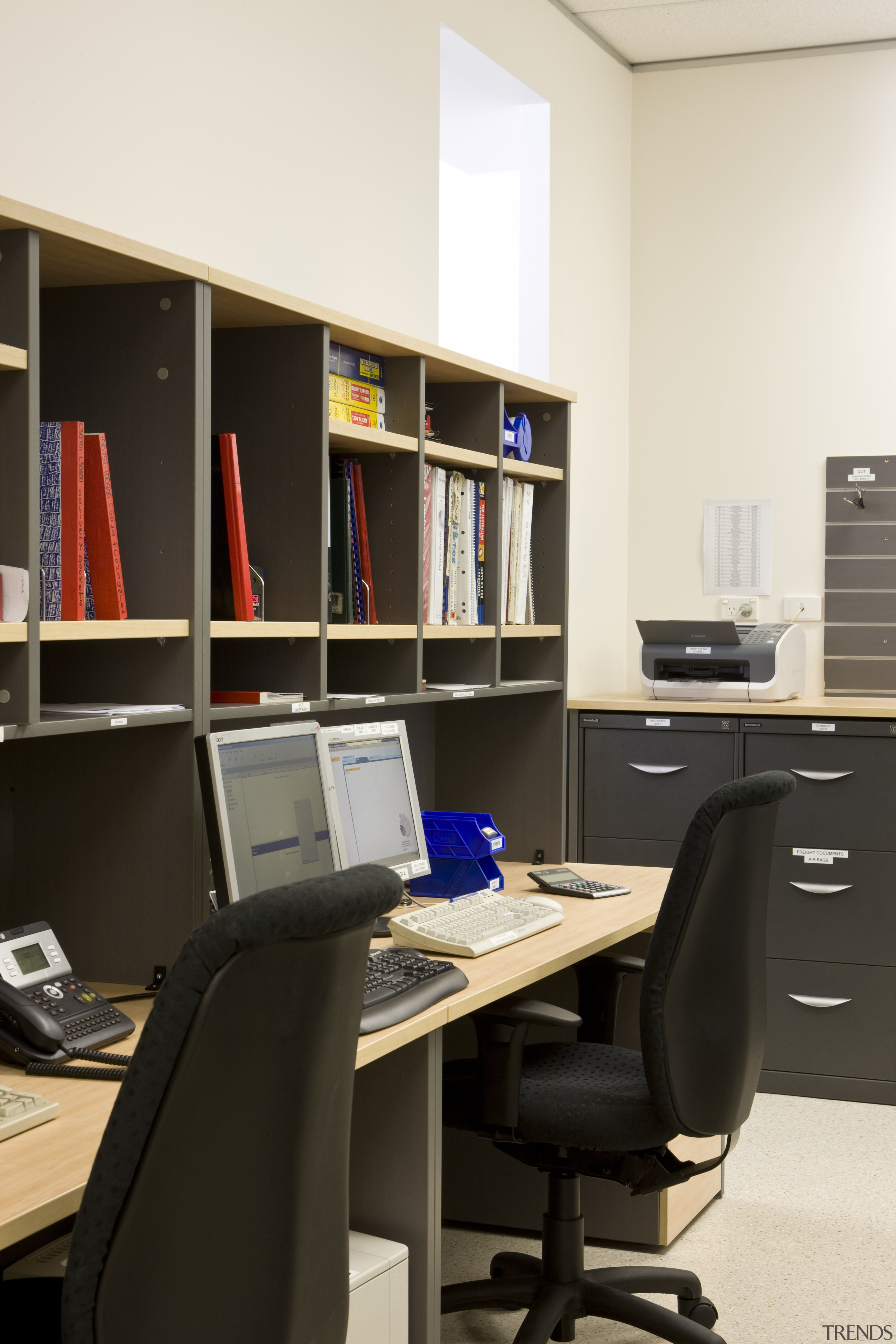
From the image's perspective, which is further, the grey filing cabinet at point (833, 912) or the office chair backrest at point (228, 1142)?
the grey filing cabinet at point (833, 912)

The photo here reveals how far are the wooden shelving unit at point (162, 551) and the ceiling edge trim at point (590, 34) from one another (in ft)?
6.51

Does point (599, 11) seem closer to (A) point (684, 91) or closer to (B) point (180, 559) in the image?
(A) point (684, 91)

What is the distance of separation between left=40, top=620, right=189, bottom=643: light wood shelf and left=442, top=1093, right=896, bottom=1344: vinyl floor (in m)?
1.47

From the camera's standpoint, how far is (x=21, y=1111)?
4.68 ft

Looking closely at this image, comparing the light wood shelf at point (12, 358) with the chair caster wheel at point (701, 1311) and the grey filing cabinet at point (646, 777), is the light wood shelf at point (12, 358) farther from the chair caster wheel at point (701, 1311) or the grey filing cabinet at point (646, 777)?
the grey filing cabinet at point (646, 777)

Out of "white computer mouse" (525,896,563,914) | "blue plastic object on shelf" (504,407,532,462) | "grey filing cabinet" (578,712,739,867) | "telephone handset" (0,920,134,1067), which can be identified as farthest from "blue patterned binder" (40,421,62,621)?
"grey filing cabinet" (578,712,739,867)

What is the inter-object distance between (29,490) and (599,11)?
3364 mm

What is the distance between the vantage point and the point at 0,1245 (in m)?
1.17

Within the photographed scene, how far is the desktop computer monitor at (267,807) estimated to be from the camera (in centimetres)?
202

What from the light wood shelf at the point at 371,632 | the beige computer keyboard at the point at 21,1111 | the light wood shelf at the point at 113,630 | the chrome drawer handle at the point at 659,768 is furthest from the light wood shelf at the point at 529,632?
the beige computer keyboard at the point at 21,1111

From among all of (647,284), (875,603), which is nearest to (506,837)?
(875,603)

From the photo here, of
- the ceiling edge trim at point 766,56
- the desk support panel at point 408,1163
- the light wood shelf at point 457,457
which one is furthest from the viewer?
the ceiling edge trim at point 766,56

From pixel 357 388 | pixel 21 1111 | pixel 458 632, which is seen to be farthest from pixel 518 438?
pixel 21 1111

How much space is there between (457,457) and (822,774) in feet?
5.34
